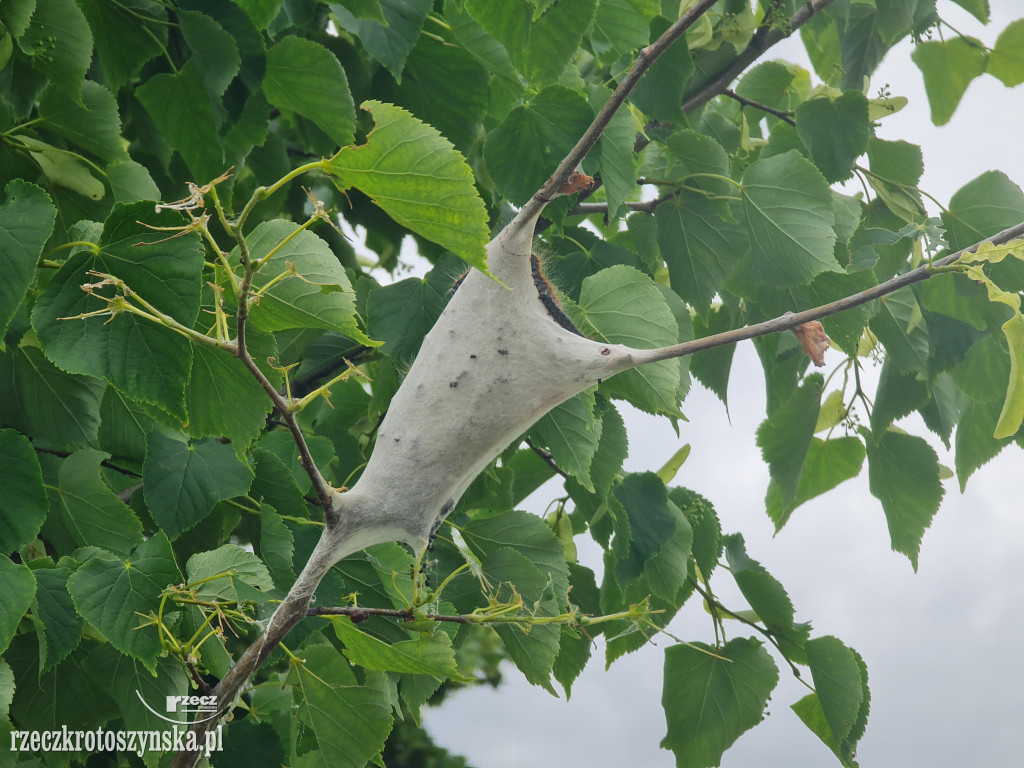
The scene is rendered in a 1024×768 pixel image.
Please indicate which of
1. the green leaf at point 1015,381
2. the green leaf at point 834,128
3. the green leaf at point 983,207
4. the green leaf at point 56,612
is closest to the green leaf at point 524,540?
the green leaf at point 56,612

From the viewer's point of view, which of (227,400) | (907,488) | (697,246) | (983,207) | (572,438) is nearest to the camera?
(227,400)

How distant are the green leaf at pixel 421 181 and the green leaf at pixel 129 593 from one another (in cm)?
39

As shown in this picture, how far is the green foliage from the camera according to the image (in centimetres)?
65

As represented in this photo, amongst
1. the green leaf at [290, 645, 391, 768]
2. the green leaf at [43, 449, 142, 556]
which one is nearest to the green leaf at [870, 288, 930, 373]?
the green leaf at [290, 645, 391, 768]

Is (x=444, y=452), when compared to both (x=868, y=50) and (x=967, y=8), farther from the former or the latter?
(x=967, y=8)

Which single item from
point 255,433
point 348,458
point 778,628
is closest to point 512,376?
point 255,433

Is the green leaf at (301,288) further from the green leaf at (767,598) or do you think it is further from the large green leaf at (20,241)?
the green leaf at (767,598)

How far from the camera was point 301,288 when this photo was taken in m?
0.65

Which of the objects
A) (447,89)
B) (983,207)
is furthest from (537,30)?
(983,207)

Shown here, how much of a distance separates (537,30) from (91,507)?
596 millimetres

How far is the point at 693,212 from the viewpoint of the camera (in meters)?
1.13

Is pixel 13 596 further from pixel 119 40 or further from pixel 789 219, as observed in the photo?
pixel 789 219

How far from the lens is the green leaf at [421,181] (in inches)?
19.1

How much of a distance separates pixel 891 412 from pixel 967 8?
618mm
